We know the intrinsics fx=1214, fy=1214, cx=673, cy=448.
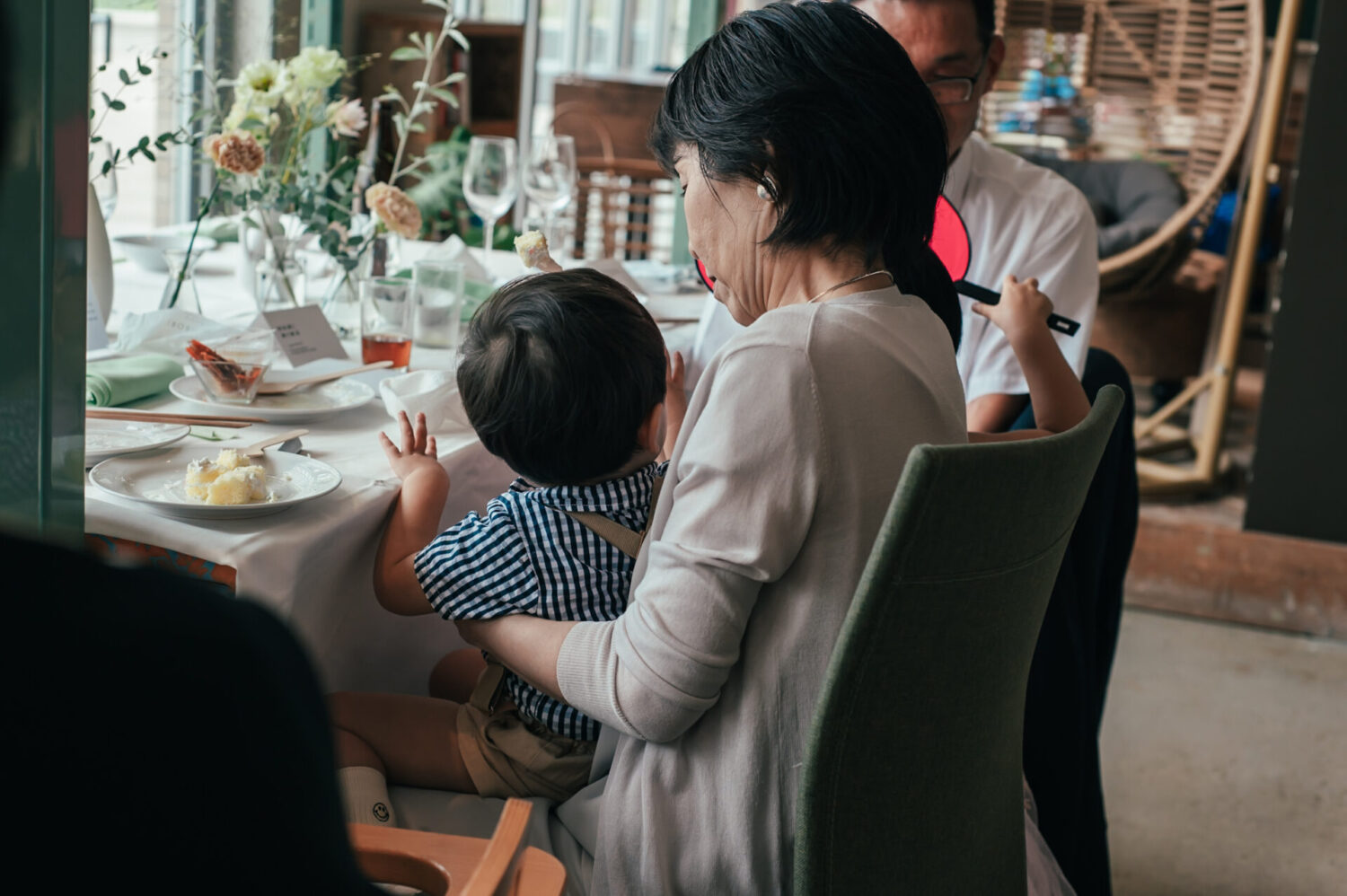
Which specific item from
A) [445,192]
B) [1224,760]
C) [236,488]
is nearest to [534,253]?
[236,488]

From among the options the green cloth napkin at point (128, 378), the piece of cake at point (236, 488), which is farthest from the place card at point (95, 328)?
the piece of cake at point (236, 488)

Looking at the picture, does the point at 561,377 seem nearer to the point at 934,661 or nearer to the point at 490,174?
the point at 934,661

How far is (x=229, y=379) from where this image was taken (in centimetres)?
143

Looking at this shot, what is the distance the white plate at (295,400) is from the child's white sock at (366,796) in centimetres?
46

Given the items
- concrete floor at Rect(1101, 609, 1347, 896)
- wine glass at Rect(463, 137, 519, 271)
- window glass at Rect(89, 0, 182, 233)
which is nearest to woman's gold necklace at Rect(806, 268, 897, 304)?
wine glass at Rect(463, 137, 519, 271)

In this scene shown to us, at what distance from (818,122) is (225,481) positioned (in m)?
0.62

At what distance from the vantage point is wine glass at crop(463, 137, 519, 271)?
7.36ft

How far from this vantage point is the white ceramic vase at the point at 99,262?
1.65 m

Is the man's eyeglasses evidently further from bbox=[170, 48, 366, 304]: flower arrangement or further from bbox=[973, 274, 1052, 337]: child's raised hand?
bbox=[170, 48, 366, 304]: flower arrangement

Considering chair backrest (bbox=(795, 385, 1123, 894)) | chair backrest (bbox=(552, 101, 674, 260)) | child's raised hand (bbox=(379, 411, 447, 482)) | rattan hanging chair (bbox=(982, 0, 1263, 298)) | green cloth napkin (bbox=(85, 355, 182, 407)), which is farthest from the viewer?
chair backrest (bbox=(552, 101, 674, 260))

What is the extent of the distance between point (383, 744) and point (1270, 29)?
7325 millimetres

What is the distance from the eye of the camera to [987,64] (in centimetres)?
175

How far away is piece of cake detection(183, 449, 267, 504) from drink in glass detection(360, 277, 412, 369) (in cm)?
57

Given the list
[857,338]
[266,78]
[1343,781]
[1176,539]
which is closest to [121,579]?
[857,338]
